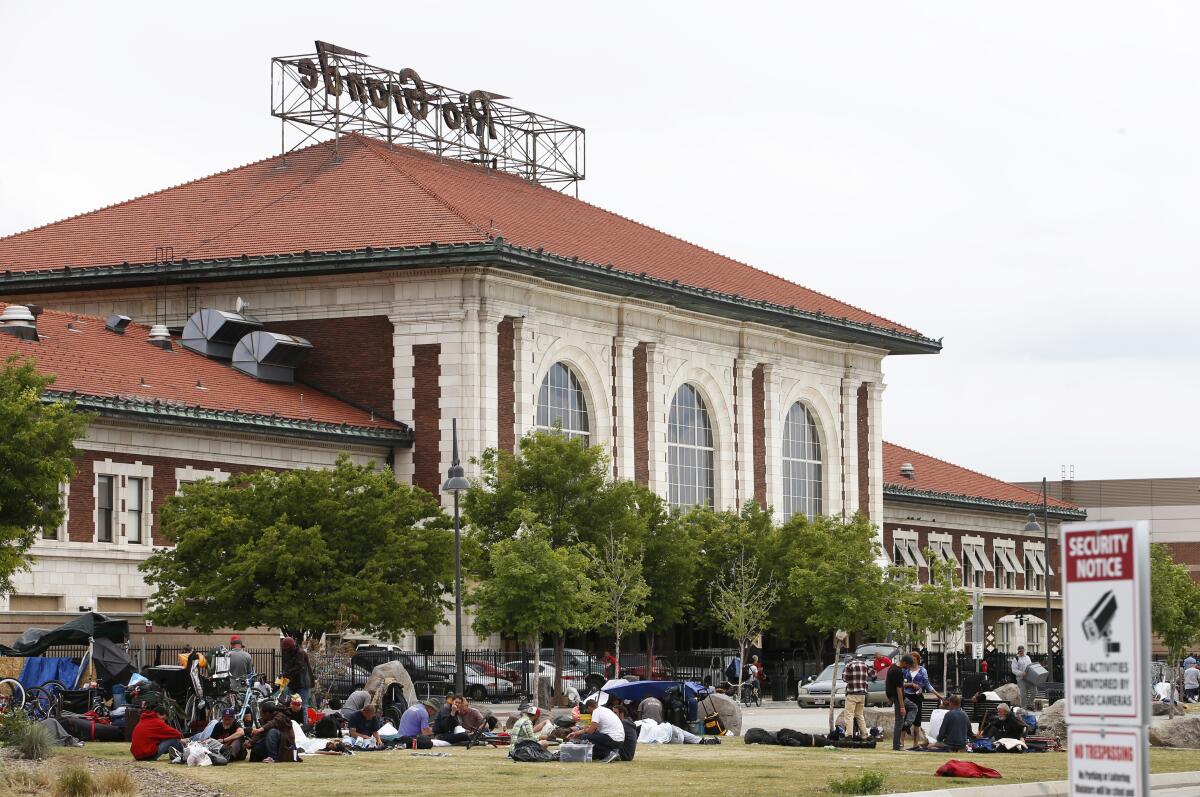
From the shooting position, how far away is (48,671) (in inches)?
1537

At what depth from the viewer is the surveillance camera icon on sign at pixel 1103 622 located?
1295 centimetres

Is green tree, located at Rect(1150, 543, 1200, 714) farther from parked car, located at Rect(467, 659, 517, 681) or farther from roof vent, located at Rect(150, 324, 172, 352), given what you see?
roof vent, located at Rect(150, 324, 172, 352)

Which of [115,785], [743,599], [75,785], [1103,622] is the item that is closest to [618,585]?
[743,599]

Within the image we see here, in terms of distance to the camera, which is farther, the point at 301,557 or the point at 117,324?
the point at 117,324

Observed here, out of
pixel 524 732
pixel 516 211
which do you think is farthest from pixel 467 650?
pixel 524 732

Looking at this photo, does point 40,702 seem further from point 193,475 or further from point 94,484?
point 193,475

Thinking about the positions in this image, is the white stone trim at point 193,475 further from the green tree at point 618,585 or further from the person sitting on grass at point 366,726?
the person sitting on grass at point 366,726

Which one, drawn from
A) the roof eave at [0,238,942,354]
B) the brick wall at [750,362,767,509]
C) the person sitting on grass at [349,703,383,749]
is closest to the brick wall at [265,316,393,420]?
the roof eave at [0,238,942,354]

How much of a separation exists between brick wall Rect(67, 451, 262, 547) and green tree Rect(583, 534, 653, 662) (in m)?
10.6

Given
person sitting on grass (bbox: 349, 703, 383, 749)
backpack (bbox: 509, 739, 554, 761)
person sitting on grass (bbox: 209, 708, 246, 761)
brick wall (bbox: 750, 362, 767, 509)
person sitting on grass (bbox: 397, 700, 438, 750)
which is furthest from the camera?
brick wall (bbox: 750, 362, 767, 509)

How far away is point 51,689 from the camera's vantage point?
36969 millimetres

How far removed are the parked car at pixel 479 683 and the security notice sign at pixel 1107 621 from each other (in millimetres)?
44359

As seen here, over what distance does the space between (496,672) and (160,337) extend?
14.5 m

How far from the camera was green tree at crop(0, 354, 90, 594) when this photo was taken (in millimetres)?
40781
